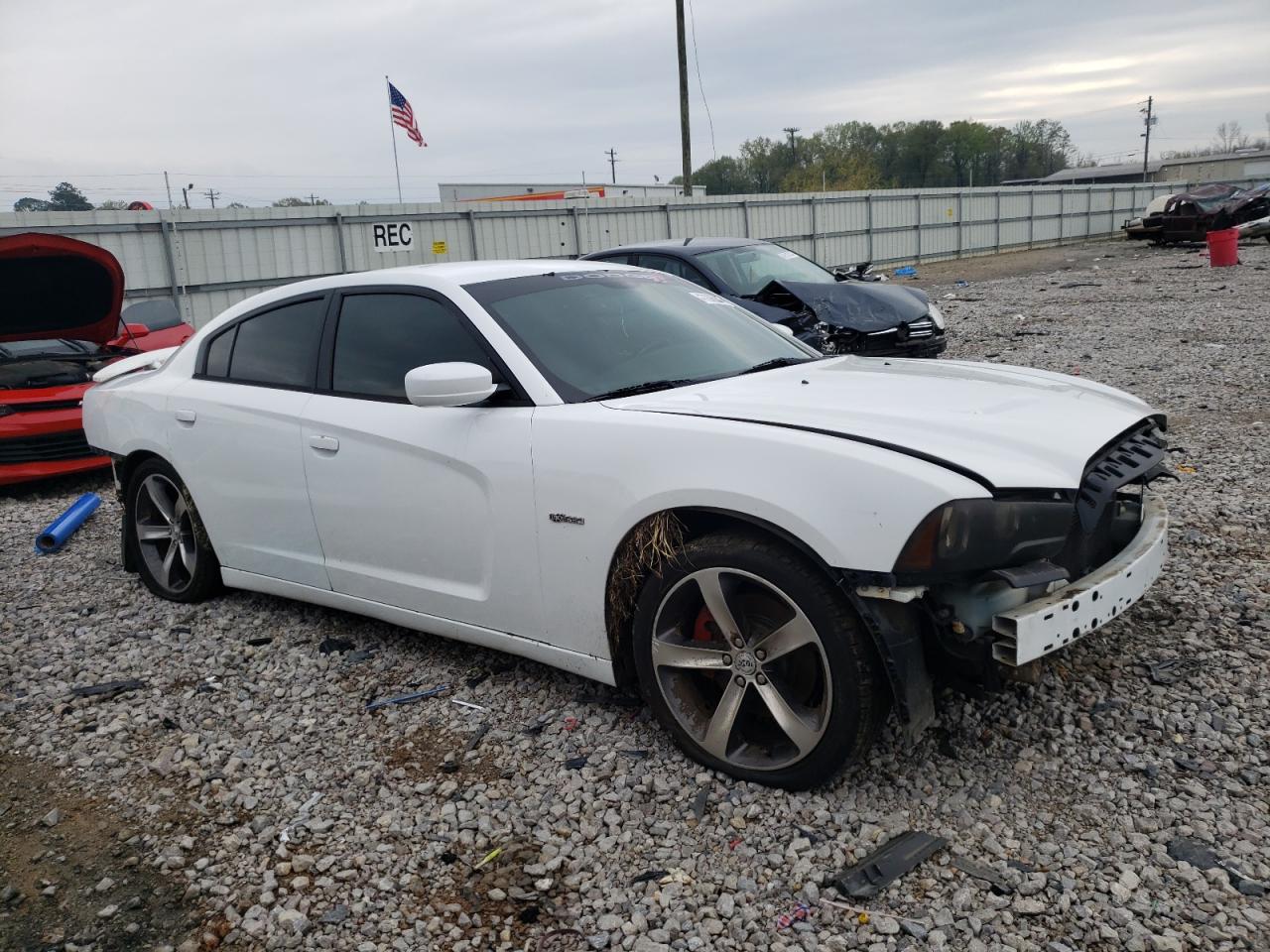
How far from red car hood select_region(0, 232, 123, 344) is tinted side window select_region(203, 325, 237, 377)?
2750mm

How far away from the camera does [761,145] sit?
89.2 meters

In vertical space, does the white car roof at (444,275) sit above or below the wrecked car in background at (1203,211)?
above

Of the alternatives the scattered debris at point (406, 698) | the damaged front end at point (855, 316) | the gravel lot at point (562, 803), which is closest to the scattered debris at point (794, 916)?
the gravel lot at point (562, 803)

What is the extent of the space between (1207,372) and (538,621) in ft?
27.7

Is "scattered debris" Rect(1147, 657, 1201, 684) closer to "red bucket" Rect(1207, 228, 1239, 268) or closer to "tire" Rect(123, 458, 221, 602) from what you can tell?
"tire" Rect(123, 458, 221, 602)

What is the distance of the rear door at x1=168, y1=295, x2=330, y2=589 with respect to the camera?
14.3ft

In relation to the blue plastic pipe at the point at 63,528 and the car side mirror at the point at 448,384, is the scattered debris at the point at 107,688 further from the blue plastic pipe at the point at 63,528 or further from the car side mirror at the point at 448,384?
the blue plastic pipe at the point at 63,528

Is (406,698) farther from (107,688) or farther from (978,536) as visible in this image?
(978,536)

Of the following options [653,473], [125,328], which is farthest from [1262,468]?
[125,328]

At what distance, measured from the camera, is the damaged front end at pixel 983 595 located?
271 centimetres

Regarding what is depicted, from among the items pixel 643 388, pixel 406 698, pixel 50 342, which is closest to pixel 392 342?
pixel 643 388

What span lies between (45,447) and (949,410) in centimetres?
725

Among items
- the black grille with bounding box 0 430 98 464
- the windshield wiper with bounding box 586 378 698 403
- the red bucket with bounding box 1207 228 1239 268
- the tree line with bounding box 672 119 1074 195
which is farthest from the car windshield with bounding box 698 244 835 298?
the tree line with bounding box 672 119 1074 195

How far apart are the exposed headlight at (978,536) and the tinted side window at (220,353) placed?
3.47 m
